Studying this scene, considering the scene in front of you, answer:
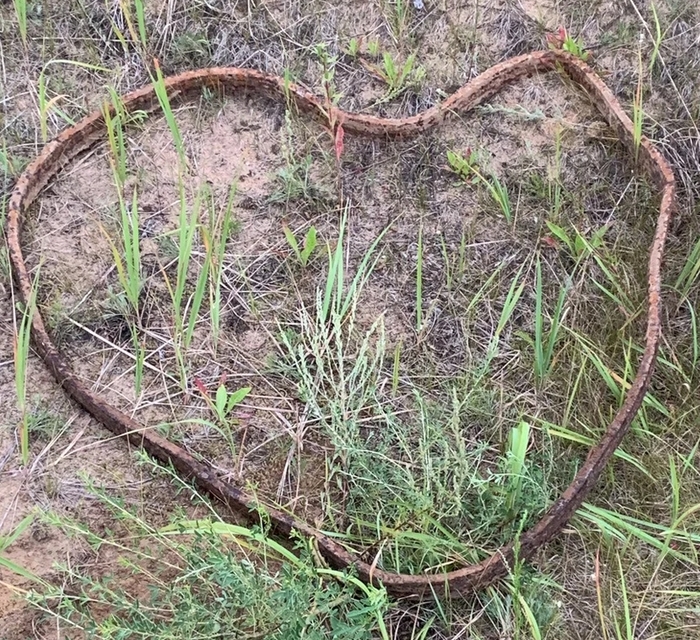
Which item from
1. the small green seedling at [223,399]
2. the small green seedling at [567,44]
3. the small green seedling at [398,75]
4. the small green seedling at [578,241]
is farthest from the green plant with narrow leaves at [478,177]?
the small green seedling at [223,399]

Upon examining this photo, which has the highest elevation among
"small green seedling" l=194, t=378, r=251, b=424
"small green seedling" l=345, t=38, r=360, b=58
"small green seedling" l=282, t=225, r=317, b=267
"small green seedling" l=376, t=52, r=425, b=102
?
"small green seedling" l=345, t=38, r=360, b=58

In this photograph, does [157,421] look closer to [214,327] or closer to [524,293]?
[214,327]

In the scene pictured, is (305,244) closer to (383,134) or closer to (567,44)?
(383,134)

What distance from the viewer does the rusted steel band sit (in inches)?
71.7

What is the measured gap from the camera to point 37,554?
74.9 inches

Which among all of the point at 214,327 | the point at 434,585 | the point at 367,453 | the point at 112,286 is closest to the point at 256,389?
the point at 214,327

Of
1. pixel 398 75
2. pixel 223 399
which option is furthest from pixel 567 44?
pixel 223 399

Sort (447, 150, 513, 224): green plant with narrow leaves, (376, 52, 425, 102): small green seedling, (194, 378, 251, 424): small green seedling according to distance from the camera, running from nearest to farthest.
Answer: (194, 378, 251, 424): small green seedling < (447, 150, 513, 224): green plant with narrow leaves < (376, 52, 425, 102): small green seedling

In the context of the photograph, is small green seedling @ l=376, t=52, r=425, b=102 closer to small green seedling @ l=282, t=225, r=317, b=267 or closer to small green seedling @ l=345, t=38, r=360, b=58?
small green seedling @ l=345, t=38, r=360, b=58

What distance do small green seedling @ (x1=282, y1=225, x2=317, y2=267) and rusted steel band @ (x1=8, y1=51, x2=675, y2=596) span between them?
16.8 inches

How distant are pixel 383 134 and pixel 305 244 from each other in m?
0.52

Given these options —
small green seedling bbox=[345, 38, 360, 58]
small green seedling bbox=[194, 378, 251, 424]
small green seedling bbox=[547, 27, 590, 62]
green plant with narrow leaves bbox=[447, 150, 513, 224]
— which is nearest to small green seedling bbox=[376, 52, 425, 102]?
small green seedling bbox=[345, 38, 360, 58]

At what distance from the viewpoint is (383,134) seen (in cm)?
253

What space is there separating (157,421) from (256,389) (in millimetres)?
296
